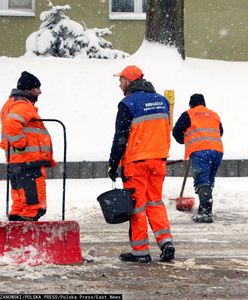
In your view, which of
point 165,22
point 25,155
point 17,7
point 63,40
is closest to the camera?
point 25,155

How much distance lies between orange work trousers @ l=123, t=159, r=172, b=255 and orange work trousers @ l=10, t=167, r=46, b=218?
3.33 ft

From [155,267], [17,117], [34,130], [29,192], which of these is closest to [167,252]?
[155,267]

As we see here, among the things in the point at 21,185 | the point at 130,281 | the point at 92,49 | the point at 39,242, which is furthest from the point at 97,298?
the point at 92,49

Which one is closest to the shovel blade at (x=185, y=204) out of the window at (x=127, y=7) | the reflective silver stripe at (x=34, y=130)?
the reflective silver stripe at (x=34, y=130)

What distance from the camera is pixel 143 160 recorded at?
9.27 meters

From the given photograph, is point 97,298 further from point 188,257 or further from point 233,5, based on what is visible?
point 233,5

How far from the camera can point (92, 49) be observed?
70.3 feet

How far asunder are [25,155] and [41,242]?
47.2 inches

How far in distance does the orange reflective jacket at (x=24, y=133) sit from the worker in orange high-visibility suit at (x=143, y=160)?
0.97 m

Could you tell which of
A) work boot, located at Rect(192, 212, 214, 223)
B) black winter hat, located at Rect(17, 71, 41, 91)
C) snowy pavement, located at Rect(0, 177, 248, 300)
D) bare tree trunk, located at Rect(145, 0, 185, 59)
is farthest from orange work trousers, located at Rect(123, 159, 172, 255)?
bare tree trunk, located at Rect(145, 0, 185, 59)

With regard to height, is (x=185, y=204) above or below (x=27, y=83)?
below

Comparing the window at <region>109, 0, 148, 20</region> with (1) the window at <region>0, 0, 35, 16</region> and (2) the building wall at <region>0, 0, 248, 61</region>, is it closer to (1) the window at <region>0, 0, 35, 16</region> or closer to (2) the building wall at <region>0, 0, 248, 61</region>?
(2) the building wall at <region>0, 0, 248, 61</region>

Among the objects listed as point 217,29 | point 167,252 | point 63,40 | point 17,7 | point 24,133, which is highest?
point 17,7

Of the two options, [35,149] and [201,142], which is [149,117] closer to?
[35,149]
